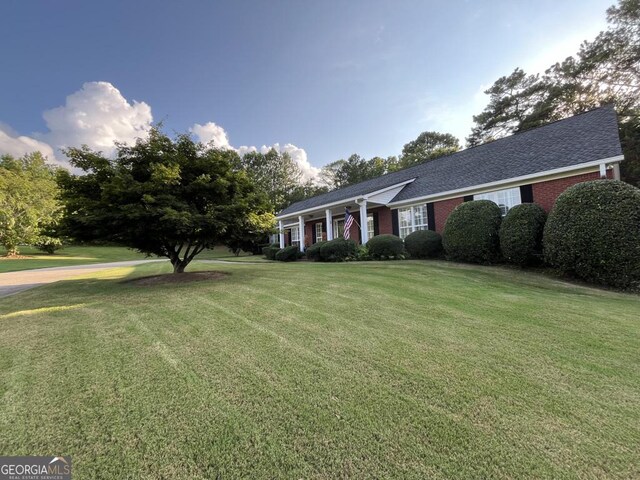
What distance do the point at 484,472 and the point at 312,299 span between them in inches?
152

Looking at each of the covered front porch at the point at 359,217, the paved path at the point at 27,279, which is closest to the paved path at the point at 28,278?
the paved path at the point at 27,279

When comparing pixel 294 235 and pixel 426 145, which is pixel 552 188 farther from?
pixel 426 145

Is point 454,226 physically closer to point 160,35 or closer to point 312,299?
point 312,299

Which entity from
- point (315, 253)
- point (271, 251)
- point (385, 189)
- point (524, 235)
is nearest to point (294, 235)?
point (271, 251)

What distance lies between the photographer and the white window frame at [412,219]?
13.3 m

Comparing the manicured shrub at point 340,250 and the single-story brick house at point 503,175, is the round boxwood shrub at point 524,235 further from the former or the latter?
the manicured shrub at point 340,250

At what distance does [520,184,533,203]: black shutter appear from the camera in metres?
9.95

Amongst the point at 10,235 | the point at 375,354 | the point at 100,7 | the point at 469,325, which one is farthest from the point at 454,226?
the point at 10,235

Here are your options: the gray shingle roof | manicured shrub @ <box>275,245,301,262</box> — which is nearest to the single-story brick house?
the gray shingle roof

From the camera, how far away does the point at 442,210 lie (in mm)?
12477

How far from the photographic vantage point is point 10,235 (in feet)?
72.3

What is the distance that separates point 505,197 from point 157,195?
12.0 meters

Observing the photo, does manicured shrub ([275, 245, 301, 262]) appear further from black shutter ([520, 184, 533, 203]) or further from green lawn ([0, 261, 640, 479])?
green lawn ([0, 261, 640, 479])

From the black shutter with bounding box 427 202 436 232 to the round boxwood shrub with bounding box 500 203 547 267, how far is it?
4189mm
